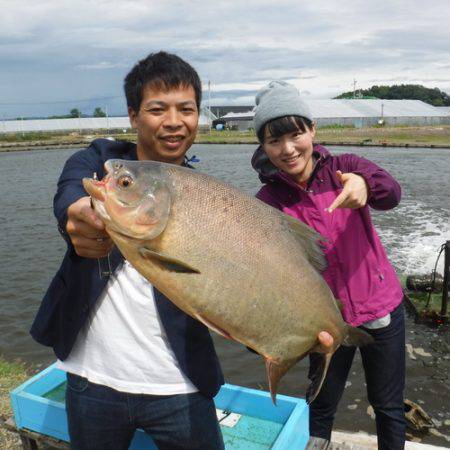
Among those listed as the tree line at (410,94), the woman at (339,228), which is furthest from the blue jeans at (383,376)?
the tree line at (410,94)

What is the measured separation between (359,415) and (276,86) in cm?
508

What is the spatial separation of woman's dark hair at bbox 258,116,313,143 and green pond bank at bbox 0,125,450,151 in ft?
59.2

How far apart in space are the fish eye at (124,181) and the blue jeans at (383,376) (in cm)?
196

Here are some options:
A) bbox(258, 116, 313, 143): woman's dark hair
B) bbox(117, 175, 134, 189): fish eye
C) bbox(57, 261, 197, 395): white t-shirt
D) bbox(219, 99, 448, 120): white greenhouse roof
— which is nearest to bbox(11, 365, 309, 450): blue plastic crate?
bbox(57, 261, 197, 395): white t-shirt

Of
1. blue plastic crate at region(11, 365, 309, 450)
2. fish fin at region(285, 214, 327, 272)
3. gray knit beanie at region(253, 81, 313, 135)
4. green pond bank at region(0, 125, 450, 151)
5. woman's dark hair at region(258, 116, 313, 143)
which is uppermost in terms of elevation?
gray knit beanie at region(253, 81, 313, 135)

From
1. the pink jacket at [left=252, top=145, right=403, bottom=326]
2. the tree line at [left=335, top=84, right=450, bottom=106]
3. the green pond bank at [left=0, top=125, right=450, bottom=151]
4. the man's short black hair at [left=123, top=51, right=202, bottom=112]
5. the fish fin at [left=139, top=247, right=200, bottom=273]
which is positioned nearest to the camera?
the fish fin at [left=139, top=247, right=200, bottom=273]

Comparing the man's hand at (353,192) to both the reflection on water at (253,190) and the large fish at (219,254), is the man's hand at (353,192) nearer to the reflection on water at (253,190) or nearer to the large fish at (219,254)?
the large fish at (219,254)

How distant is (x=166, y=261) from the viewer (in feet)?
6.30

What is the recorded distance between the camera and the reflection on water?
7273 millimetres

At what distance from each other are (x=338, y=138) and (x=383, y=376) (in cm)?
5554

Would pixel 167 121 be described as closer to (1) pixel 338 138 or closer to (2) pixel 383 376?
(2) pixel 383 376

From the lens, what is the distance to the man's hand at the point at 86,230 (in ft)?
6.42

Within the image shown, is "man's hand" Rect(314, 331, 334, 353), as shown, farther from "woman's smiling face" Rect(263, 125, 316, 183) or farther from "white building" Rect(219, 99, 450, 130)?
"white building" Rect(219, 99, 450, 130)

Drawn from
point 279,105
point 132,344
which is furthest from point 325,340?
point 279,105
